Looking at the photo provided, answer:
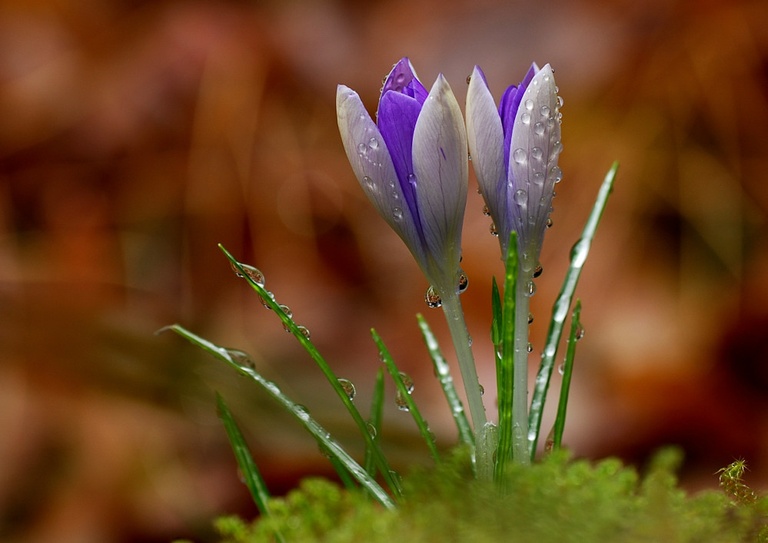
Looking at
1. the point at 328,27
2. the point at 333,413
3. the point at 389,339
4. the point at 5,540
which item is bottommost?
the point at 5,540

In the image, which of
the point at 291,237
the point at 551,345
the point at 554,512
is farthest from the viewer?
the point at 291,237

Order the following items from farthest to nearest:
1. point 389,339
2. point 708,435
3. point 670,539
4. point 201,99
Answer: point 201,99, point 389,339, point 708,435, point 670,539

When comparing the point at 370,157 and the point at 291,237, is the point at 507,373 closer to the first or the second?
the point at 370,157

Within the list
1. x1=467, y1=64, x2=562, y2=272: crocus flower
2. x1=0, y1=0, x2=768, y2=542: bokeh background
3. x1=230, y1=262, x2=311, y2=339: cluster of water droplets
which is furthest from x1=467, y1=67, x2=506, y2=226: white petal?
x1=0, y1=0, x2=768, y2=542: bokeh background

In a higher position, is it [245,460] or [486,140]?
[486,140]

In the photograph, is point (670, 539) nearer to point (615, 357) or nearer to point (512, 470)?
point (512, 470)

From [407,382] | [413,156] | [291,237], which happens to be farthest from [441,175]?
[291,237]

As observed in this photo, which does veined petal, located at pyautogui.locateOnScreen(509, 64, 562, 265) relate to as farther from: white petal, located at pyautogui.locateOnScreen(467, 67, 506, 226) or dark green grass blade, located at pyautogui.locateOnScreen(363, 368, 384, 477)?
dark green grass blade, located at pyautogui.locateOnScreen(363, 368, 384, 477)

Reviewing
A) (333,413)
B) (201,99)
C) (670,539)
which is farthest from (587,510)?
(201,99)
